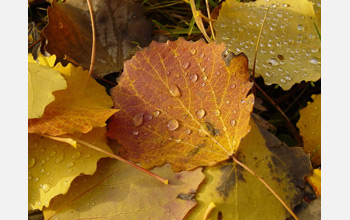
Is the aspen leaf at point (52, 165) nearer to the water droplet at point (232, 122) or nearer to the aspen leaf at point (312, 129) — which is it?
the water droplet at point (232, 122)

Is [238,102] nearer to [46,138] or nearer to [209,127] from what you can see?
[209,127]

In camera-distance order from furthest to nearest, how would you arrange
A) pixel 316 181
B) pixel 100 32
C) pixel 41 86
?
pixel 100 32 → pixel 316 181 → pixel 41 86

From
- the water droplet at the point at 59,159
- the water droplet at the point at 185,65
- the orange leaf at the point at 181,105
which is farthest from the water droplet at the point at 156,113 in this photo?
the water droplet at the point at 59,159

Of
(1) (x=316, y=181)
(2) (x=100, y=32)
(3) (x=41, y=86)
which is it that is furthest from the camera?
(2) (x=100, y=32)

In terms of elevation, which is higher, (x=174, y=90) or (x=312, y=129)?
(x=174, y=90)

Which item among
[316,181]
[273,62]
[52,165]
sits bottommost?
[316,181]

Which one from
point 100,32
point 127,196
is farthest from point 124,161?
point 100,32

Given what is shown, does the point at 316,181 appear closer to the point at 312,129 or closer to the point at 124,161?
the point at 312,129
